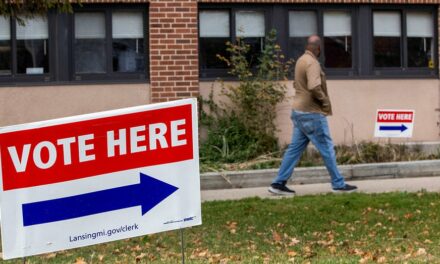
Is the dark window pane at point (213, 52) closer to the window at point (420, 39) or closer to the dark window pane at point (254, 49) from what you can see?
the dark window pane at point (254, 49)

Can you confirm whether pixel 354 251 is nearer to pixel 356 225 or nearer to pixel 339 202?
pixel 356 225

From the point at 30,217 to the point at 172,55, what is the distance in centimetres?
792

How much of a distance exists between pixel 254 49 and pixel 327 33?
4.07 ft

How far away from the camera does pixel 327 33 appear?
12711 mm

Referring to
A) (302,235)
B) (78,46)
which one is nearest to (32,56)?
(78,46)

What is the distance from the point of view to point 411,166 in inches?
435

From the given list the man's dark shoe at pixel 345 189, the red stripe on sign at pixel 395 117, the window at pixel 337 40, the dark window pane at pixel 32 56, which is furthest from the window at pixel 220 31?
the man's dark shoe at pixel 345 189

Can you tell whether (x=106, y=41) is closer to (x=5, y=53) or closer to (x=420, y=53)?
(x=5, y=53)

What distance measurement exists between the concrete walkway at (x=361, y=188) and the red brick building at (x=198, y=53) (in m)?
1.96

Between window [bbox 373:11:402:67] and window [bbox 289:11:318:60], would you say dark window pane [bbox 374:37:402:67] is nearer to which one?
window [bbox 373:11:402:67]

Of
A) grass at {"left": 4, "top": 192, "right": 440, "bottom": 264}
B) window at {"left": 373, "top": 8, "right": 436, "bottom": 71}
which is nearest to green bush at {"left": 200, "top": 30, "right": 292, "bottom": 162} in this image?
window at {"left": 373, "top": 8, "right": 436, "bottom": 71}

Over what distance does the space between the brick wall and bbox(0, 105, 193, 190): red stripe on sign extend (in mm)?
7505

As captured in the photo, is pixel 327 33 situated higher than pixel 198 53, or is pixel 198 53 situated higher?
pixel 327 33

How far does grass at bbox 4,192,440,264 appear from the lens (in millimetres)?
6516
